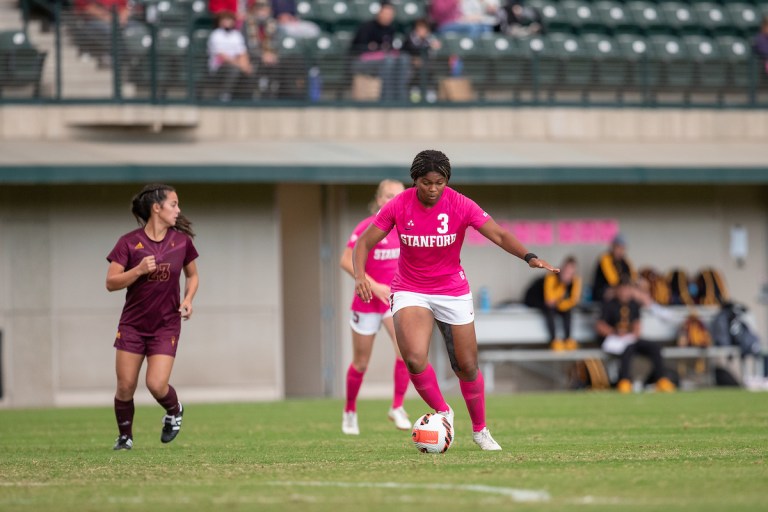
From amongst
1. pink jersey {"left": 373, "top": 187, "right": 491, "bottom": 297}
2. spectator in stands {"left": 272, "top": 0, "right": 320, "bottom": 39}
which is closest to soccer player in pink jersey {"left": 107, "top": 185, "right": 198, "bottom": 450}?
pink jersey {"left": 373, "top": 187, "right": 491, "bottom": 297}

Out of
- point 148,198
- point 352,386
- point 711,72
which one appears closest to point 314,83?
point 711,72

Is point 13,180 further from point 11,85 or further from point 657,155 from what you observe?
point 657,155

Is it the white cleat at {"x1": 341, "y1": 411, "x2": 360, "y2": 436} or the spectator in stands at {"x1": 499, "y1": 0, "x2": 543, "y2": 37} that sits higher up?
the spectator in stands at {"x1": 499, "y1": 0, "x2": 543, "y2": 37}

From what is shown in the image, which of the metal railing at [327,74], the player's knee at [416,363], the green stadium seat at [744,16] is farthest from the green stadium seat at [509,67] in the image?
the player's knee at [416,363]

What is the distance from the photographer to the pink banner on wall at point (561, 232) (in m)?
21.6

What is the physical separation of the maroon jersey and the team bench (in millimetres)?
10873

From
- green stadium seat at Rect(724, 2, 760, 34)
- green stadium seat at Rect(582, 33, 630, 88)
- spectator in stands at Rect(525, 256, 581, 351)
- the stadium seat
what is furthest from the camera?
green stadium seat at Rect(724, 2, 760, 34)

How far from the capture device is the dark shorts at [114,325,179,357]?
10164mm

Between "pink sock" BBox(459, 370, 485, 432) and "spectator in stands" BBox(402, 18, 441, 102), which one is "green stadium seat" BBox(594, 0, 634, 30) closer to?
"spectator in stands" BBox(402, 18, 441, 102)

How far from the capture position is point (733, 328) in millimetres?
20797

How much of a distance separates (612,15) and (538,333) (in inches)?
233

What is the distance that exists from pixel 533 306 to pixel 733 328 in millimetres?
2925

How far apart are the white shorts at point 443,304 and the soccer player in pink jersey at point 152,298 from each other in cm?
182

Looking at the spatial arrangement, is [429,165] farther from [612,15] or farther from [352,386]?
[612,15]
